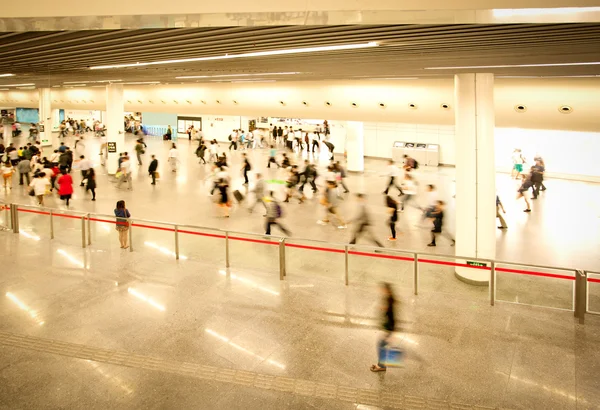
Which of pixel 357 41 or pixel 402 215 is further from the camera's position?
pixel 402 215

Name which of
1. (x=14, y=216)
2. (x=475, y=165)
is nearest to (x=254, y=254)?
Result: (x=475, y=165)

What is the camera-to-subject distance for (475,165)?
31.4 feet

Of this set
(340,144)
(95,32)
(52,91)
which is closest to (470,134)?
(95,32)

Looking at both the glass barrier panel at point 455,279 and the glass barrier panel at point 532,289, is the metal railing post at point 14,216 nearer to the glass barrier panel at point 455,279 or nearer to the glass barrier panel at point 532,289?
the glass barrier panel at point 455,279

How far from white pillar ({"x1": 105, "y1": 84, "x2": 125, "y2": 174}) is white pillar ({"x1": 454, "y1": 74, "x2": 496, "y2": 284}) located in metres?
16.2

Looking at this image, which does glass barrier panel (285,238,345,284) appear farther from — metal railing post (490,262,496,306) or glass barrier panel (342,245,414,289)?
metal railing post (490,262,496,306)

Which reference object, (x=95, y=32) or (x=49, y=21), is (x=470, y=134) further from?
(x=49, y=21)

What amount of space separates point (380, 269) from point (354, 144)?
14.3 metres

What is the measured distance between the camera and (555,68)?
8562 millimetres

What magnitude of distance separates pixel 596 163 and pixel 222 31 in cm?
1956

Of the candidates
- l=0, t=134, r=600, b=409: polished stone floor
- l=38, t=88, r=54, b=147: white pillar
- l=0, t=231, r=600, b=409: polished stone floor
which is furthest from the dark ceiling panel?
l=38, t=88, r=54, b=147: white pillar

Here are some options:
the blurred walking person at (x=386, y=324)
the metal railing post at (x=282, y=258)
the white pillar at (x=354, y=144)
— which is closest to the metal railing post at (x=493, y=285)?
the blurred walking person at (x=386, y=324)

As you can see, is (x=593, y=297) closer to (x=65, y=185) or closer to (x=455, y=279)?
(x=455, y=279)

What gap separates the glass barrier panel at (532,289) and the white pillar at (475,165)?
0.76m
